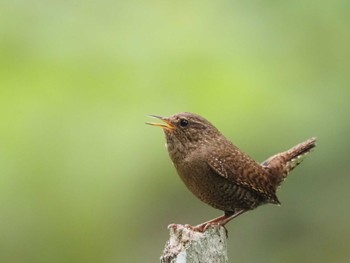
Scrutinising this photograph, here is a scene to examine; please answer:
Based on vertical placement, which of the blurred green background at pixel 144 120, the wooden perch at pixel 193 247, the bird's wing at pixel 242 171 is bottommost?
the wooden perch at pixel 193 247

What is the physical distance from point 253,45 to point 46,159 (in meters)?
1.88

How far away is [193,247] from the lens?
6641 millimetres

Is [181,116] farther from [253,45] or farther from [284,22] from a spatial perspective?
[284,22]

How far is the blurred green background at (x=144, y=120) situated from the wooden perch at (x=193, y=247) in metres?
4.21

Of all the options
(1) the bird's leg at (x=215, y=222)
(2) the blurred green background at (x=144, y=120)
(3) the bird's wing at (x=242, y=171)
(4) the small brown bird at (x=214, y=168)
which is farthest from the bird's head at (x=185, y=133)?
(2) the blurred green background at (x=144, y=120)

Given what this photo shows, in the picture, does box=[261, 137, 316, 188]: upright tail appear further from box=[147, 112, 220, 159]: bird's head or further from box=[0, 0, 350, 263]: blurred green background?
box=[0, 0, 350, 263]: blurred green background

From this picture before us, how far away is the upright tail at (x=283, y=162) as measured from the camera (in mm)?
8477

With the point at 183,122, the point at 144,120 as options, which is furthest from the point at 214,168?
the point at 144,120

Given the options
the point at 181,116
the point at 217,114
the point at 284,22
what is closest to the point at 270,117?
the point at 217,114

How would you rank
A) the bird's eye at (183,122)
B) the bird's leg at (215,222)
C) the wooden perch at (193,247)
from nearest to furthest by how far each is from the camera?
the wooden perch at (193,247)
the bird's leg at (215,222)
the bird's eye at (183,122)

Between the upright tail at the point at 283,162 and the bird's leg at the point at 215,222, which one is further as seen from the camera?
the upright tail at the point at 283,162

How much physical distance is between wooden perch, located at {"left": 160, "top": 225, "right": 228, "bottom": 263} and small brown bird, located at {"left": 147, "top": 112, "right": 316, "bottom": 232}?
3.42 ft

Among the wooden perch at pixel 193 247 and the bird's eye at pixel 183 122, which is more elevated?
the bird's eye at pixel 183 122

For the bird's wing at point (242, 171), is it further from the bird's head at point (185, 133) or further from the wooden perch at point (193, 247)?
the wooden perch at point (193, 247)
